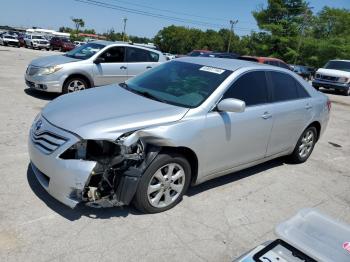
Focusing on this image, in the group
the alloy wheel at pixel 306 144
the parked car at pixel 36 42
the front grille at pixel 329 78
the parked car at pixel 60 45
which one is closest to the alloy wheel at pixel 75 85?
the alloy wheel at pixel 306 144

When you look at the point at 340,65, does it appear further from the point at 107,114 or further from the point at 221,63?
the point at 107,114

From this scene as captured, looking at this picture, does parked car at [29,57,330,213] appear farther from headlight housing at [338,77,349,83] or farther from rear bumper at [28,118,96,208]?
headlight housing at [338,77,349,83]

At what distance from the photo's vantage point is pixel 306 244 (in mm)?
2225

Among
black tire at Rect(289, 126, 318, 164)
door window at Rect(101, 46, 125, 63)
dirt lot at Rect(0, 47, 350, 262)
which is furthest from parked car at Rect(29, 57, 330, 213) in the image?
door window at Rect(101, 46, 125, 63)

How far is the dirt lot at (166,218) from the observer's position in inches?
127

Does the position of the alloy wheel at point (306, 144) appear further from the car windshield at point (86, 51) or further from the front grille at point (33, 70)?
the front grille at point (33, 70)

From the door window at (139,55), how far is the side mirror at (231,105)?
243 inches

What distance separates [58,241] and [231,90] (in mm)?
2547

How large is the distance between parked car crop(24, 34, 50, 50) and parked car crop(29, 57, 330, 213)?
3862cm

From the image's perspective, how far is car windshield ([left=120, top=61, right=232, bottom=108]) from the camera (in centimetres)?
429

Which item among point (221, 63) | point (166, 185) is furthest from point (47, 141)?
point (221, 63)

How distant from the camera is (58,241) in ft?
10.7

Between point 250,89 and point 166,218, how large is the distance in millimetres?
2010

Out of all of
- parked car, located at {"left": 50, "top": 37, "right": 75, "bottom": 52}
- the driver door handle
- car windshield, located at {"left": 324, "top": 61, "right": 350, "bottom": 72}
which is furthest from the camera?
parked car, located at {"left": 50, "top": 37, "right": 75, "bottom": 52}
